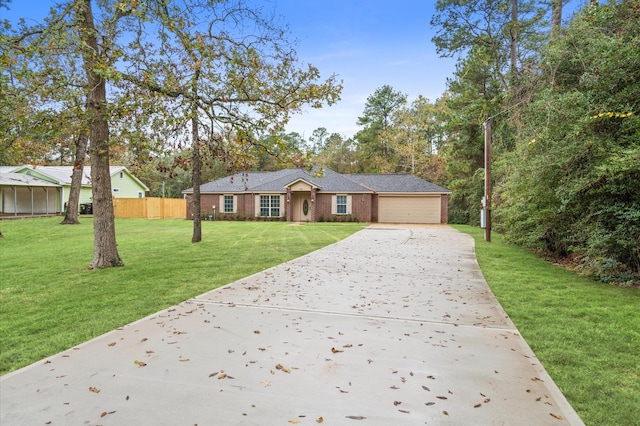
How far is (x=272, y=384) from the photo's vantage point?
303 centimetres

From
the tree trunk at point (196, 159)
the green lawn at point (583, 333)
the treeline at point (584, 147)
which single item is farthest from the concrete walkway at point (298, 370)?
the tree trunk at point (196, 159)

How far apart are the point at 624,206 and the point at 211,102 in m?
8.42

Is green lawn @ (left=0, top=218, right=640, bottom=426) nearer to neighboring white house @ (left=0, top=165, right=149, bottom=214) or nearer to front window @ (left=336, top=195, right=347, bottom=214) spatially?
front window @ (left=336, top=195, right=347, bottom=214)

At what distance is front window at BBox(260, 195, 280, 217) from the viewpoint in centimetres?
2753

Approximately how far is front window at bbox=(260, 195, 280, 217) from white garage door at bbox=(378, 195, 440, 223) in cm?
725

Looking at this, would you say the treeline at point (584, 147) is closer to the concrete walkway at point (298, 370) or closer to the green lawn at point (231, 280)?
the green lawn at point (231, 280)

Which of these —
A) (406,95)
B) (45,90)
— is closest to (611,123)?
(45,90)

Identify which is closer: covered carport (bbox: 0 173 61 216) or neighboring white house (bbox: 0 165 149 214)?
covered carport (bbox: 0 173 61 216)

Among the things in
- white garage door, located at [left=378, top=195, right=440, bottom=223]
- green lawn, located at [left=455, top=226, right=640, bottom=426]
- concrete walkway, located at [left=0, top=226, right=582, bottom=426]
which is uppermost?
white garage door, located at [left=378, top=195, right=440, bottom=223]

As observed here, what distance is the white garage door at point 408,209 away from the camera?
89.0ft

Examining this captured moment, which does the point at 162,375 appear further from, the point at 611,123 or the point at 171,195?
the point at 171,195

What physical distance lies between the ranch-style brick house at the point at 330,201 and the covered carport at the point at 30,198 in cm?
1065

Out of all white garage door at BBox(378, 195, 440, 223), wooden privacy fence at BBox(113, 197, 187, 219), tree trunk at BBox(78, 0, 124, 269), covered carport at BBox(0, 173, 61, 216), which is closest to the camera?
tree trunk at BBox(78, 0, 124, 269)

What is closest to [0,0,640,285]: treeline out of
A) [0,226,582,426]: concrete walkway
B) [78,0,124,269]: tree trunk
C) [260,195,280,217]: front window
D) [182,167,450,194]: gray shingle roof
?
[78,0,124,269]: tree trunk
